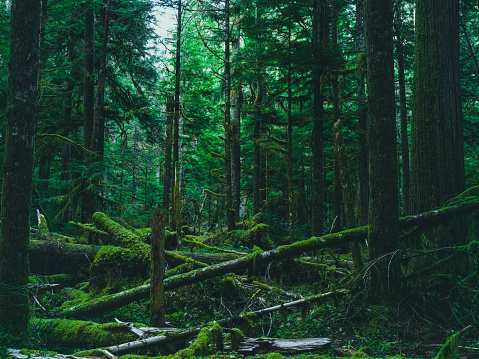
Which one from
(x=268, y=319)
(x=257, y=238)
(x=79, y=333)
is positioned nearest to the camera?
(x=79, y=333)

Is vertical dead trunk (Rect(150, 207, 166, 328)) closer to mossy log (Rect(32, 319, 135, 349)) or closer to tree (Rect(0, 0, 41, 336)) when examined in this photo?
mossy log (Rect(32, 319, 135, 349))

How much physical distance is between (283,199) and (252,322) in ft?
57.0

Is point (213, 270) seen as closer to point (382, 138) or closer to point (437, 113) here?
point (382, 138)

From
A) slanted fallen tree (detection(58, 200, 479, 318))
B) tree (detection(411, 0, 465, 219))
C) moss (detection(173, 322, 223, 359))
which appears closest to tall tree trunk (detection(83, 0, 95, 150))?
slanted fallen tree (detection(58, 200, 479, 318))

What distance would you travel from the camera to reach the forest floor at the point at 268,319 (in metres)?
5.78

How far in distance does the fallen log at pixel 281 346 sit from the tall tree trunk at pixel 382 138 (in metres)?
1.69

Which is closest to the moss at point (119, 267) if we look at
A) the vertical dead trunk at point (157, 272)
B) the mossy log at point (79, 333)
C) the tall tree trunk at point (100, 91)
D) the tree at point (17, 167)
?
the mossy log at point (79, 333)

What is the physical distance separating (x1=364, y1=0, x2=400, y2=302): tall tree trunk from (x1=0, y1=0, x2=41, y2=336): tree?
6143mm

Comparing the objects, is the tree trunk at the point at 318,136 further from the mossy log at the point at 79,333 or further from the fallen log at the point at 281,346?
the mossy log at the point at 79,333

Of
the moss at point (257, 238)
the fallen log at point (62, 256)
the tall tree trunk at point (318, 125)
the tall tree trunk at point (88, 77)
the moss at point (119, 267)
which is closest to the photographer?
the moss at point (119, 267)

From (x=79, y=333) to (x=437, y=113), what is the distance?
8.55 meters

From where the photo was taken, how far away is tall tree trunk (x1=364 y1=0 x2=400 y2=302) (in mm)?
6980

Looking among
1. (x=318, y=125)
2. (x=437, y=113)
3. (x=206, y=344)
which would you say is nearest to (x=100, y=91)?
(x=318, y=125)

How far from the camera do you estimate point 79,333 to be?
6785 millimetres
